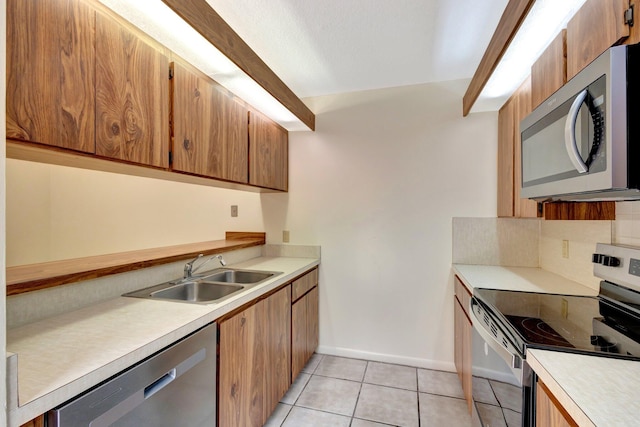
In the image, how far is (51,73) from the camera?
0.90m

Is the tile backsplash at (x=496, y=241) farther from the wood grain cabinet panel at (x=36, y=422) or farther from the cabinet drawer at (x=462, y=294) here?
the wood grain cabinet panel at (x=36, y=422)

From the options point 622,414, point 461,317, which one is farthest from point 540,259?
point 622,414

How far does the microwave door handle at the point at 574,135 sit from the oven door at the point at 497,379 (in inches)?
25.3

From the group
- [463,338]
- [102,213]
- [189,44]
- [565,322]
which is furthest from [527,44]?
[102,213]

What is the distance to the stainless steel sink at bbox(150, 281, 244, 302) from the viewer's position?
1623 millimetres

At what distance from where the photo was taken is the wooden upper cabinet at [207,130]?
1412 mm

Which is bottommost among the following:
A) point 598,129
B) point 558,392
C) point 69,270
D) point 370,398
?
point 370,398

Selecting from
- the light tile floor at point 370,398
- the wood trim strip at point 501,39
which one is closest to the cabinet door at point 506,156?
the wood trim strip at point 501,39

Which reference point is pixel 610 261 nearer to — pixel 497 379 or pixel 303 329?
pixel 497 379

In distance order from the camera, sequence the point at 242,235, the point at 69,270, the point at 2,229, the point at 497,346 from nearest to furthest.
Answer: the point at 2,229 → the point at 497,346 → the point at 69,270 → the point at 242,235

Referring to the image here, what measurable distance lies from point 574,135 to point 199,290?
196cm

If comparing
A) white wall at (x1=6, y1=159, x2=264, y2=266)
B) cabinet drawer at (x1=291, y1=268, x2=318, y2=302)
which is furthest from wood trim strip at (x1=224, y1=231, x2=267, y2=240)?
cabinet drawer at (x1=291, y1=268, x2=318, y2=302)

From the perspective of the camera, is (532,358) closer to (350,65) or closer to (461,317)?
(461,317)

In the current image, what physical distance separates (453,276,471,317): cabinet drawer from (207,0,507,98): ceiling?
5.38 feet
